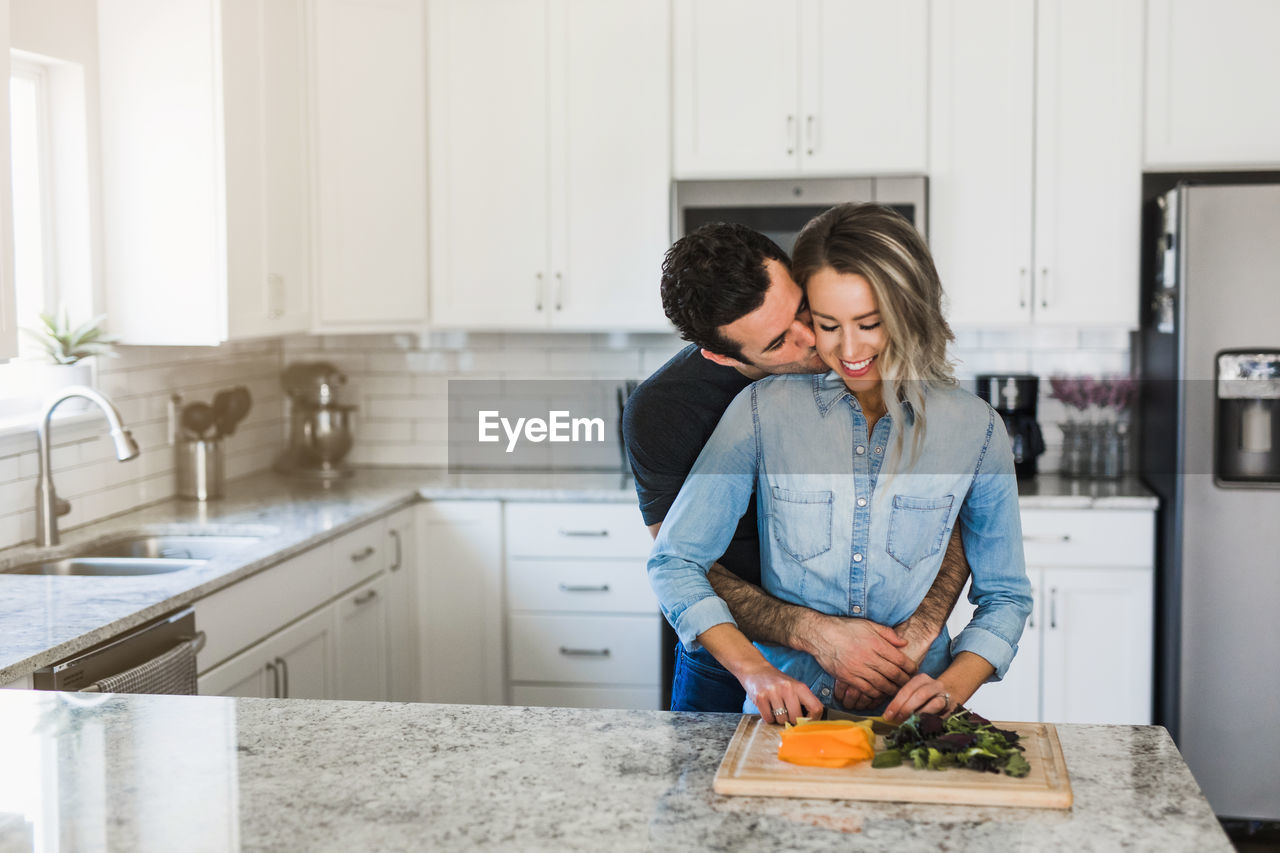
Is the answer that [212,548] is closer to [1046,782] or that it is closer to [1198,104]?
[1046,782]

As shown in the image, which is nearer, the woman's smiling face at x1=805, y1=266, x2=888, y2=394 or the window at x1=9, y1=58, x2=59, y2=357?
the woman's smiling face at x1=805, y1=266, x2=888, y2=394

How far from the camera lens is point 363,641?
3.42m

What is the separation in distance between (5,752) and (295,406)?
2700 mm

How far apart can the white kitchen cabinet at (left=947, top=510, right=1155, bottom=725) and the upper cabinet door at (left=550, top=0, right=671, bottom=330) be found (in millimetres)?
1332

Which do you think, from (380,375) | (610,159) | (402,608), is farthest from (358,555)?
(610,159)

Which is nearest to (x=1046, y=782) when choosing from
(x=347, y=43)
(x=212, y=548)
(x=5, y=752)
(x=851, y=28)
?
(x=5, y=752)

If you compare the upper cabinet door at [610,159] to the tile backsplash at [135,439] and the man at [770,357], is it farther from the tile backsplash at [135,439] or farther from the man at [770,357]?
the man at [770,357]

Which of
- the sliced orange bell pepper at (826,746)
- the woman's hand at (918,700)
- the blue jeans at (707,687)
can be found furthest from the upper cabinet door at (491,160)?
the sliced orange bell pepper at (826,746)

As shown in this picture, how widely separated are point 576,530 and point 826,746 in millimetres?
2443

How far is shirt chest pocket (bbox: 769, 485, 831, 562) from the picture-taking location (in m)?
1.70

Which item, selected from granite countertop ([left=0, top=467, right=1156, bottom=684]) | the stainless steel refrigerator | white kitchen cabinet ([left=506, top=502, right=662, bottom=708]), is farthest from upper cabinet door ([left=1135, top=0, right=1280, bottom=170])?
white kitchen cabinet ([left=506, top=502, right=662, bottom=708])

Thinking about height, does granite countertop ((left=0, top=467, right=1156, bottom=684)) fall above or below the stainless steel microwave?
below

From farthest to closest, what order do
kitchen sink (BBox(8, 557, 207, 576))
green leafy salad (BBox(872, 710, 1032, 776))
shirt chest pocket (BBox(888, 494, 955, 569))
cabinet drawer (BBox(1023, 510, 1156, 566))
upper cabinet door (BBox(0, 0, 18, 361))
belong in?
cabinet drawer (BBox(1023, 510, 1156, 566)) → kitchen sink (BBox(8, 557, 207, 576)) → upper cabinet door (BBox(0, 0, 18, 361)) → shirt chest pocket (BBox(888, 494, 955, 569)) → green leafy salad (BBox(872, 710, 1032, 776))

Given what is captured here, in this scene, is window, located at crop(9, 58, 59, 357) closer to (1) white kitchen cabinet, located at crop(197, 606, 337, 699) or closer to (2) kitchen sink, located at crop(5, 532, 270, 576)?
(2) kitchen sink, located at crop(5, 532, 270, 576)
